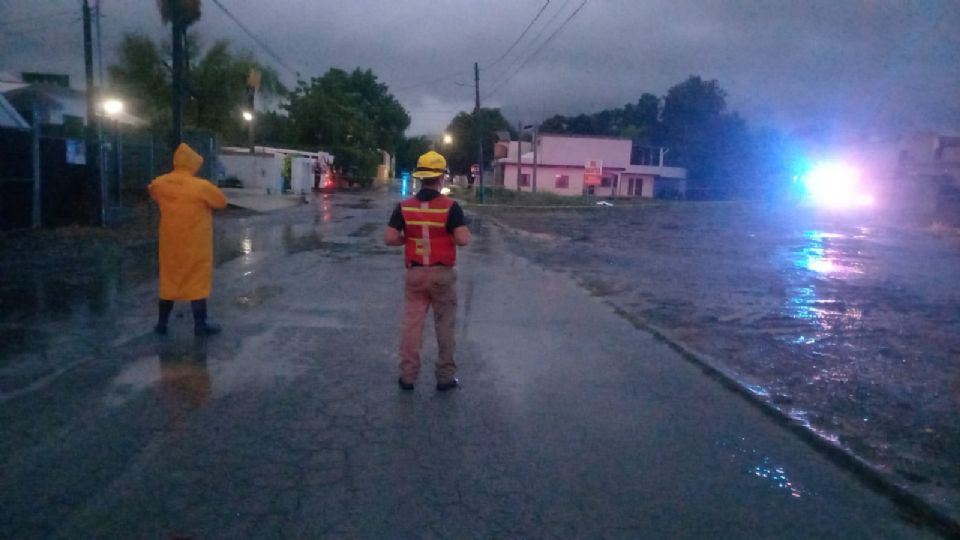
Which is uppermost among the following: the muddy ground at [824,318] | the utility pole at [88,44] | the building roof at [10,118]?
the utility pole at [88,44]

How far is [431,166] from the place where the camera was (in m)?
6.49

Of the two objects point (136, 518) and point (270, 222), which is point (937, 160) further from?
point (136, 518)

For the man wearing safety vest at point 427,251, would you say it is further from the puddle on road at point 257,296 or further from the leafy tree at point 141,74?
the leafy tree at point 141,74

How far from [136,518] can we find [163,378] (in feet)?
9.19

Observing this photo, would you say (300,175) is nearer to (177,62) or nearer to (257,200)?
(257,200)

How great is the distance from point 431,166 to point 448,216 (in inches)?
15.4

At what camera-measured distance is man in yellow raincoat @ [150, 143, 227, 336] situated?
310 inches

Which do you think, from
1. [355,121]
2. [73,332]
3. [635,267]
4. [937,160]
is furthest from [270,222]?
[355,121]

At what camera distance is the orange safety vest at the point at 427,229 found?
6.48 m

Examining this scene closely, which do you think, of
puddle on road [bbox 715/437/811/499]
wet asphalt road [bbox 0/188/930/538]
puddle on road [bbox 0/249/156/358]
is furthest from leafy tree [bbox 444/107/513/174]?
puddle on road [bbox 715/437/811/499]

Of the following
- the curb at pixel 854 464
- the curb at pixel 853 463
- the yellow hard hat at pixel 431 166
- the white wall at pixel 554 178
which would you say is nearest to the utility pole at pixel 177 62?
the yellow hard hat at pixel 431 166

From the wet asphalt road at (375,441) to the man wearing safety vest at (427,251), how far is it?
1.48ft

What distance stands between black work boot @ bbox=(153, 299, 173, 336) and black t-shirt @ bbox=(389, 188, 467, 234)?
9.37 ft

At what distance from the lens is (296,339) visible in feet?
28.0
